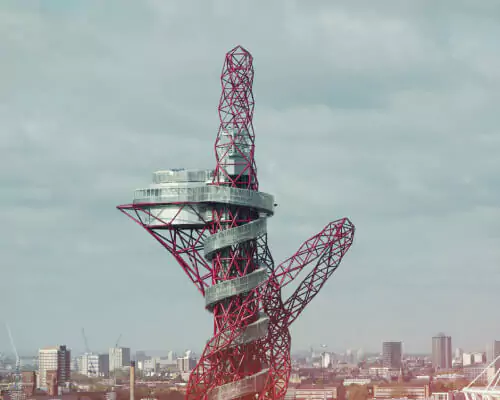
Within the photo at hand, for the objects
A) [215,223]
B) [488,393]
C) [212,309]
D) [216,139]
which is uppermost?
[216,139]

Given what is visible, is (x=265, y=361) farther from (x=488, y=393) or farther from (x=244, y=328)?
(x=488, y=393)

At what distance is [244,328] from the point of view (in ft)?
323

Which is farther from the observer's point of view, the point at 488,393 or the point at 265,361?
the point at 265,361

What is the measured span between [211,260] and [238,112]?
14.0 m

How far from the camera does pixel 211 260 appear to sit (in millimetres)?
101438

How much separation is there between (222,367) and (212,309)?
5.37 m

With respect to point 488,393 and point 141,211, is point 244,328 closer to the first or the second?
point 141,211

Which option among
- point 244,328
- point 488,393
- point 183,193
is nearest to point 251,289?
point 244,328

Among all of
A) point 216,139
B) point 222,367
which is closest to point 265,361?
point 222,367

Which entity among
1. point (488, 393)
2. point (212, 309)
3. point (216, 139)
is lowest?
point (488, 393)

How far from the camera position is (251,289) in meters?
99.1

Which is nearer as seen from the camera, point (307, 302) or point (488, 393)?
point (488, 393)

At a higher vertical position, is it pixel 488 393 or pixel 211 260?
pixel 211 260

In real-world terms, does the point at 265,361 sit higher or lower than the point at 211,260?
lower
